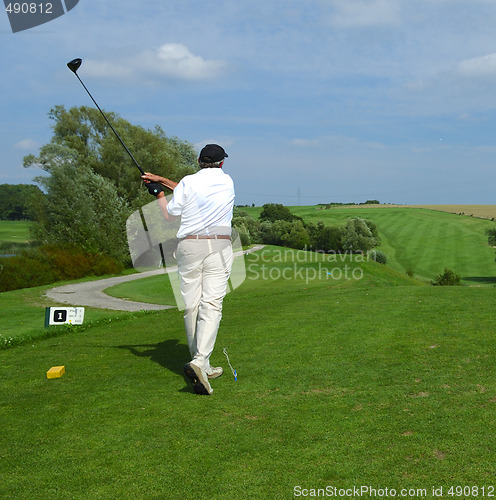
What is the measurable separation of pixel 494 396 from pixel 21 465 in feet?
15.5

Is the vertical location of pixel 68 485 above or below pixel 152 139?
below

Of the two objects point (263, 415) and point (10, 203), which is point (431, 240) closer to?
point (263, 415)

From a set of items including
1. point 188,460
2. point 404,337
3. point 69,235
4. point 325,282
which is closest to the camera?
point 188,460

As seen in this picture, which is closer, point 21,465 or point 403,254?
point 21,465

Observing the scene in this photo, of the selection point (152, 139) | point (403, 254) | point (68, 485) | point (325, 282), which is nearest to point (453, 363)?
point (68, 485)

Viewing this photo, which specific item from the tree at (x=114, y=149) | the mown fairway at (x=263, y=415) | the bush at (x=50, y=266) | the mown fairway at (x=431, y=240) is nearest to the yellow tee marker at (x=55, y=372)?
the mown fairway at (x=263, y=415)

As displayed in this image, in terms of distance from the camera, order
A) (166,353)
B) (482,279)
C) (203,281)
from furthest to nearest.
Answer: (482,279) → (166,353) → (203,281)

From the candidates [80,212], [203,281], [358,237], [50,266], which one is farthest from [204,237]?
[358,237]

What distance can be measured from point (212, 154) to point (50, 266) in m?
39.4

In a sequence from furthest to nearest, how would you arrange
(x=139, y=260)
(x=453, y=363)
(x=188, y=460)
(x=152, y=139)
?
(x=152, y=139)
(x=139, y=260)
(x=453, y=363)
(x=188, y=460)

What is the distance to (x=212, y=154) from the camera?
7113 millimetres

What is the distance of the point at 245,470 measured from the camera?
4.06 m

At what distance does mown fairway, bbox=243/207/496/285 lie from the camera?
91.2 metres

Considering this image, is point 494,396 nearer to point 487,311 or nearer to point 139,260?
point 487,311
